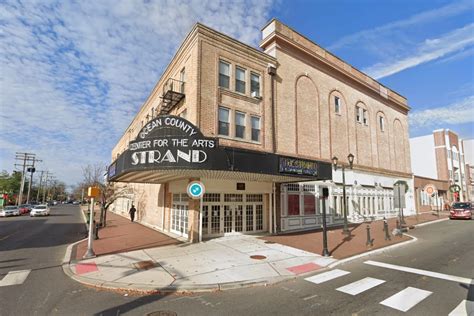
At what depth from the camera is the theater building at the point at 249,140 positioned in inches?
494

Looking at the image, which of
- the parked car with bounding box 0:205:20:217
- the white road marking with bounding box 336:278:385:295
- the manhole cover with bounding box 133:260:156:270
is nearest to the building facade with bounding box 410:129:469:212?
the white road marking with bounding box 336:278:385:295

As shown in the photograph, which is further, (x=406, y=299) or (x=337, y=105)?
(x=337, y=105)

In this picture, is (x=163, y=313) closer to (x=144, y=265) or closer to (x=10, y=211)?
(x=144, y=265)

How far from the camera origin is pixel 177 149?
1153 centimetres

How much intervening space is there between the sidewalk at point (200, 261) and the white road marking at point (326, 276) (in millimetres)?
480

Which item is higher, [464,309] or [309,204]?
[309,204]

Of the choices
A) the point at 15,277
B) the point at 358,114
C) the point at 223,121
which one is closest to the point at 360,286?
the point at 15,277

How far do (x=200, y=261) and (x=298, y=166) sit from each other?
24.3ft

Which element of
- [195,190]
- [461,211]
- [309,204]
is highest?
[195,190]

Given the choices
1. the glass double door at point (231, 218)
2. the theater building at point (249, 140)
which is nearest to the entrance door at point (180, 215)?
the theater building at point (249, 140)

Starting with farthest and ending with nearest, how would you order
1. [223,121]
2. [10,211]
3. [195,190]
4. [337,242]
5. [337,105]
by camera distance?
[10,211], [337,105], [223,121], [337,242], [195,190]

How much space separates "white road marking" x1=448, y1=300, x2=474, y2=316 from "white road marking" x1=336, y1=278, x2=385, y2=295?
6.39 feet

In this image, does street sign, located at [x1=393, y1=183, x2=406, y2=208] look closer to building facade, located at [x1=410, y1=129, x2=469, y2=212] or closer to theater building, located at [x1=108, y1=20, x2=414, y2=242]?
theater building, located at [x1=108, y1=20, x2=414, y2=242]

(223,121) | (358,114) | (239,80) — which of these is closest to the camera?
(223,121)
